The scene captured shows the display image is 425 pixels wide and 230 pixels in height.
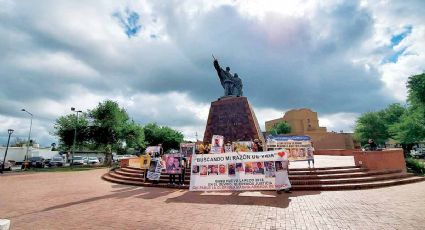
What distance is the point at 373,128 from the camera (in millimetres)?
48719

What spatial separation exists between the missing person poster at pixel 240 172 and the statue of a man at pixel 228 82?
15.5 m

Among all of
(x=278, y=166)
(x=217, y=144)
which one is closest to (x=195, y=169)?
(x=278, y=166)

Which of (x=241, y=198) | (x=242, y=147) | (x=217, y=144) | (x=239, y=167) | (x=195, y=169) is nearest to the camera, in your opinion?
(x=241, y=198)

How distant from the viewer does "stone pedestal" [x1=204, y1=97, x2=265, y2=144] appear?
72.1 feet

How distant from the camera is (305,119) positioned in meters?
74.5

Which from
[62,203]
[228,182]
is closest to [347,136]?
[228,182]

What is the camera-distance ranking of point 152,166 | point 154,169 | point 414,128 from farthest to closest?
point 414,128, point 152,166, point 154,169

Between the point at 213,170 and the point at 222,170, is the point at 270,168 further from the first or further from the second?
the point at 213,170

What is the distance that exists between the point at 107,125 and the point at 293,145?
1204 inches

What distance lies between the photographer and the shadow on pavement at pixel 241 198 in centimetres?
802

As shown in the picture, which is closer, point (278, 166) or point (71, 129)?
point (278, 166)

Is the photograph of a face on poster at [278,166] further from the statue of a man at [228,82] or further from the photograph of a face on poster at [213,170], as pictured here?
the statue of a man at [228,82]

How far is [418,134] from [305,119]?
158 ft

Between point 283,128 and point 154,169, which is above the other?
point 283,128
